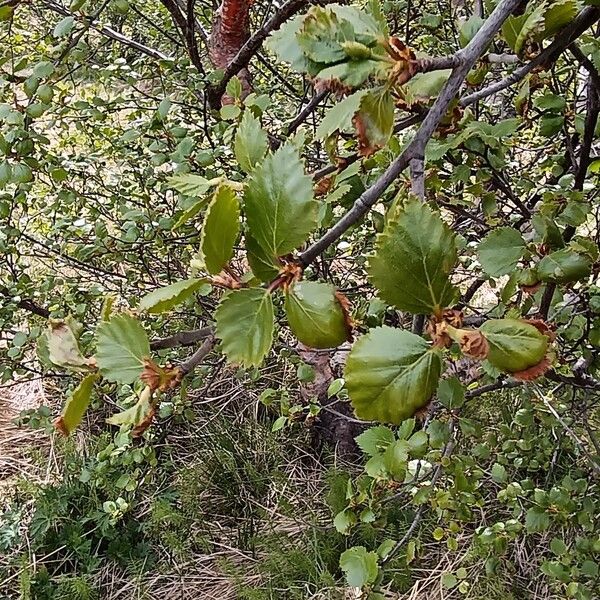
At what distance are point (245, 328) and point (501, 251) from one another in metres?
0.32

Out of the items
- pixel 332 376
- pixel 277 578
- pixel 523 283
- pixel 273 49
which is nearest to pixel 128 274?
pixel 332 376

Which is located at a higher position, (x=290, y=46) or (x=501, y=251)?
(x=290, y=46)

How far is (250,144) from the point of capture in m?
0.45

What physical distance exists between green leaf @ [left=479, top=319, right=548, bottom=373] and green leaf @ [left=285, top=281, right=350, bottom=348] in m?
0.07

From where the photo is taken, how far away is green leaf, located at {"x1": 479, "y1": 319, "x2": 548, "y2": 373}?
0.32 metres

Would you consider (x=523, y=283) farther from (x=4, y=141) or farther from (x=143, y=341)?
(x=4, y=141)

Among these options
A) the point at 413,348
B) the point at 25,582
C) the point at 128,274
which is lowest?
the point at 25,582

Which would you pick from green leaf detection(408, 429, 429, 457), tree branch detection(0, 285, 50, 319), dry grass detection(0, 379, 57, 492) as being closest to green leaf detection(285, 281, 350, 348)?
green leaf detection(408, 429, 429, 457)

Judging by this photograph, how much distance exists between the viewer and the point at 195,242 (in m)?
1.42

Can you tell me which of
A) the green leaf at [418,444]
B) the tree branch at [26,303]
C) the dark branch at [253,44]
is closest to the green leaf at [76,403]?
the green leaf at [418,444]

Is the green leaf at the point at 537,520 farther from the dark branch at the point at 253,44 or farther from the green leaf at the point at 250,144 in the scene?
the dark branch at the point at 253,44

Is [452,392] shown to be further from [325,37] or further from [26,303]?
[26,303]

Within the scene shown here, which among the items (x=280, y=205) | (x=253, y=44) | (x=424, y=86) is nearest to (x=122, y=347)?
(x=280, y=205)

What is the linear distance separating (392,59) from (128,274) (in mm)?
1379
